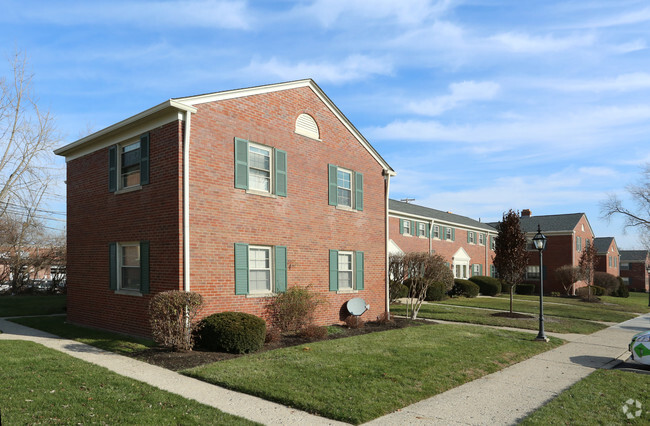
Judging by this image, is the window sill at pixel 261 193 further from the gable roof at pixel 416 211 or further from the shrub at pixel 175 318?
the gable roof at pixel 416 211

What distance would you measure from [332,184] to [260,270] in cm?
424

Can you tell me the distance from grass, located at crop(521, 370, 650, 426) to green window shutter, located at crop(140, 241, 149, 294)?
30.2 feet

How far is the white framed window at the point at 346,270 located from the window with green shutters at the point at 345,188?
175cm

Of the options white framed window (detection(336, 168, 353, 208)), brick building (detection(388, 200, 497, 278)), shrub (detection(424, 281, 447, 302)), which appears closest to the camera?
white framed window (detection(336, 168, 353, 208))

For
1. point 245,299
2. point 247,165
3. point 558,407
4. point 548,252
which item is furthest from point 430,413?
point 548,252

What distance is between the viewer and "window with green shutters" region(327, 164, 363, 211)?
15594mm

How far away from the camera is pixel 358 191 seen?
16750 millimetres

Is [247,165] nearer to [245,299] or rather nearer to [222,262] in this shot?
[222,262]

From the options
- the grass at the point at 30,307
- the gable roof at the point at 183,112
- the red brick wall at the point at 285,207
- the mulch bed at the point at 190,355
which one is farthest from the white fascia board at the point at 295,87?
the grass at the point at 30,307

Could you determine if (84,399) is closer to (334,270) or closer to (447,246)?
(334,270)

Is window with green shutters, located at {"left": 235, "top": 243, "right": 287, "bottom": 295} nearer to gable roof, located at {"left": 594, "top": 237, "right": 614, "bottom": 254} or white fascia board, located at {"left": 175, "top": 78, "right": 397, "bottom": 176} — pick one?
white fascia board, located at {"left": 175, "top": 78, "right": 397, "bottom": 176}

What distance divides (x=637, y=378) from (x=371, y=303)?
9173 millimetres

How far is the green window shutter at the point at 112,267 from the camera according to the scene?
1283 centimetres

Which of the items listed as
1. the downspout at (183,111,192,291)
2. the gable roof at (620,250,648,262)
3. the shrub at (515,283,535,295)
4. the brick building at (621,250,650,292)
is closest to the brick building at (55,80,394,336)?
the downspout at (183,111,192,291)
